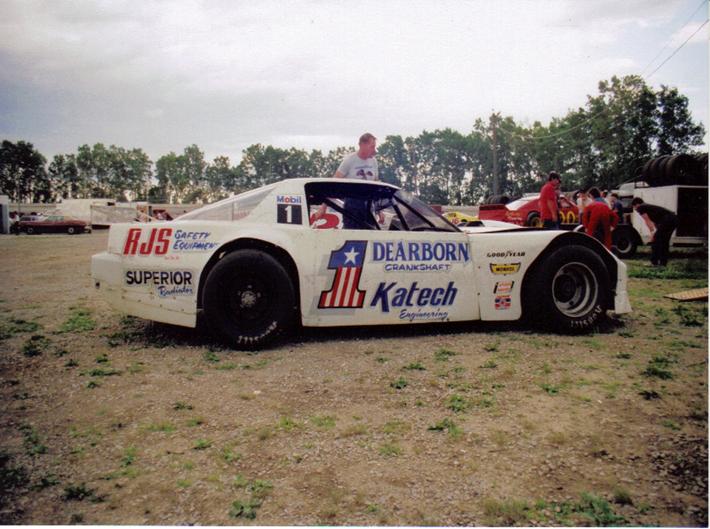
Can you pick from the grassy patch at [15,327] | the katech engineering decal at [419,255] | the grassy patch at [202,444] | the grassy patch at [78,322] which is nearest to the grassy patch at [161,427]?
the grassy patch at [202,444]

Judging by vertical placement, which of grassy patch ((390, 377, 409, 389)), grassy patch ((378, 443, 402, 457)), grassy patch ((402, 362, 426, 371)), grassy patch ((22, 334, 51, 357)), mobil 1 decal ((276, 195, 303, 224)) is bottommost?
grassy patch ((378, 443, 402, 457))

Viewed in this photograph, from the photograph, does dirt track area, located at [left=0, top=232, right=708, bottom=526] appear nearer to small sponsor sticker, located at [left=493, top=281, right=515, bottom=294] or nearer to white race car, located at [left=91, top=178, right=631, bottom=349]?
white race car, located at [left=91, top=178, right=631, bottom=349]

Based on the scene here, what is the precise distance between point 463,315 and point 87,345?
315cm

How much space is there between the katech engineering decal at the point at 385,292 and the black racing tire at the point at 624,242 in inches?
358

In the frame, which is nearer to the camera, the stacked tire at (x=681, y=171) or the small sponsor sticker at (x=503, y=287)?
the small sponsor sticker at (x=503, y=287)

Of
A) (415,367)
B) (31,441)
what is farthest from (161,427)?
(415,367)

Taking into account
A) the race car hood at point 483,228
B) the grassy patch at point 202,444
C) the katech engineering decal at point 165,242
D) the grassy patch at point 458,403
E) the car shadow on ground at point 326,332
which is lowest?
the grassy patch at point 202,444

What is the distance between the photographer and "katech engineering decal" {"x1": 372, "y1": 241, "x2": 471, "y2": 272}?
3.79 meters

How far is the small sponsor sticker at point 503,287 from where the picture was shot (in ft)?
13.1

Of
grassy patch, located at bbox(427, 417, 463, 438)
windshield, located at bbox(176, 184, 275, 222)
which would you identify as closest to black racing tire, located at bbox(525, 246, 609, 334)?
grassy patch, located at bbox(427, 417, 463, 438)

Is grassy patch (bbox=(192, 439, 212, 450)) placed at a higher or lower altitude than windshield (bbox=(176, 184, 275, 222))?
lower

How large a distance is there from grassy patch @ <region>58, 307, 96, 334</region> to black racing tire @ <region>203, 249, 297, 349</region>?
5.04 feet

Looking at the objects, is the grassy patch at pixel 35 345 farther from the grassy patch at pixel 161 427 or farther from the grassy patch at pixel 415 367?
the grassy patch at pixel 415 367

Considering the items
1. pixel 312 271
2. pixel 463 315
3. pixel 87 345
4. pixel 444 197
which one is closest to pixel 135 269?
pixel 87 345
